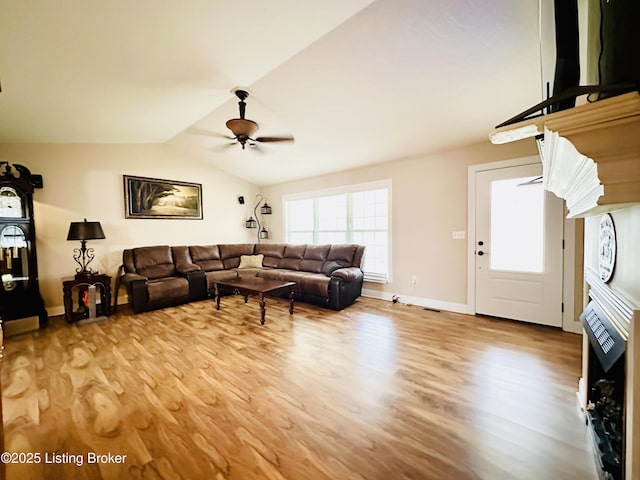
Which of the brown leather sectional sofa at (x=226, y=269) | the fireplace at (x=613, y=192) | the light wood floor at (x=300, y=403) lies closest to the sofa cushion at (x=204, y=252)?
the brown leather sectional sofa at (x=226, y=269)

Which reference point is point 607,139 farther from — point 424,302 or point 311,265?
point 311,265

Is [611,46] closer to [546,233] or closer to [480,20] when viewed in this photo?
[480,20]

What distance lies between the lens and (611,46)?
0.99 meters

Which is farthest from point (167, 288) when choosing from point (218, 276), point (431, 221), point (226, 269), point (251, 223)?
point (431, 221)

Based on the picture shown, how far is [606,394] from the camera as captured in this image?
4.40 feet

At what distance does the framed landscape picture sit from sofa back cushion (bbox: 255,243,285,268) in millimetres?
1443

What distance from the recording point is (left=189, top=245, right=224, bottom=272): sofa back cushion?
5208 millimetres

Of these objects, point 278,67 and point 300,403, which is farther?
point 278,67

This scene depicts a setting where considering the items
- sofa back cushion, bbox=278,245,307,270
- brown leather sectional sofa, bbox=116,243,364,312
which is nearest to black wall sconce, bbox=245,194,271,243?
brown leather sectional sofa, bbox=116,243,364,312

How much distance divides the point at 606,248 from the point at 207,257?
215 inches

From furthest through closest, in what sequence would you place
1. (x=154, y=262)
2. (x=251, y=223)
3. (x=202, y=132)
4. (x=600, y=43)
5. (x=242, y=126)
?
(x=251, y=223), (x=154, y=262), (x=202, y=132), (x=242, y=126), (x=600, y=43)

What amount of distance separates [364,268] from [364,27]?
3.61 metres

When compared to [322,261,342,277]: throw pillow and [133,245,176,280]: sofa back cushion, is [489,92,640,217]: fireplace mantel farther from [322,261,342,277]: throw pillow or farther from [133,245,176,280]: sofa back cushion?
[133,245,176,280]: sofa back cushion

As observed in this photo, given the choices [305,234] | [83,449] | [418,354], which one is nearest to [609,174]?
[418,354]
